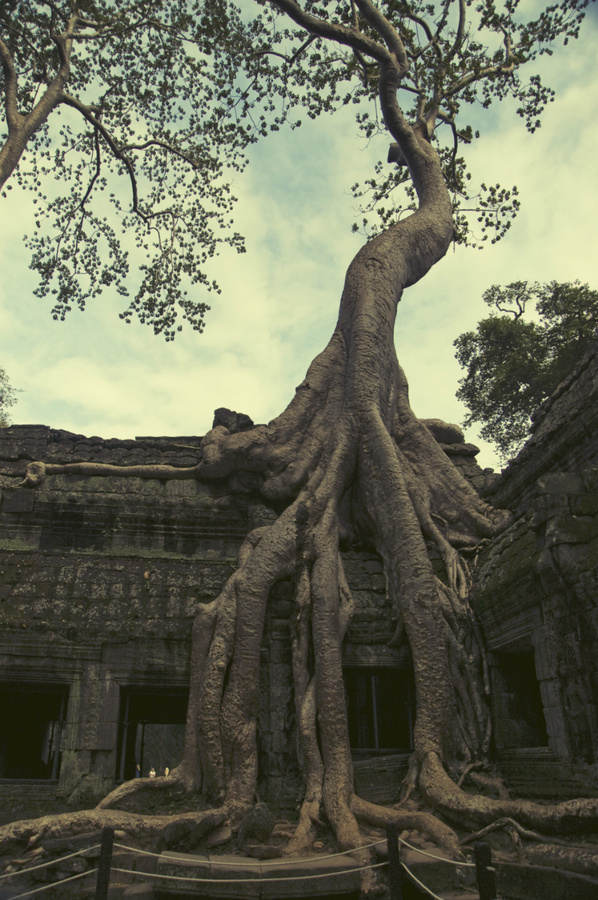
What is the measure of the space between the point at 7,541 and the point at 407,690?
4.11m

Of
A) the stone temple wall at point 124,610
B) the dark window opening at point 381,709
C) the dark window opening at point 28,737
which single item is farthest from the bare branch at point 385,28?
the dark window opening at point 28,737

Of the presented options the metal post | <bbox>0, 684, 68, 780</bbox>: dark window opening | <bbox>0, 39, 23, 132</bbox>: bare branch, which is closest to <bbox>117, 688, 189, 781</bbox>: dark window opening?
<bbox>0, 684, 68, 780</bbox>: dark window opening

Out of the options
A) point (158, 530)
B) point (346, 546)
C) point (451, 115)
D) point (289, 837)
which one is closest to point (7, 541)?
point (158, 530)

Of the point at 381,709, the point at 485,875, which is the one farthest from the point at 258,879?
the point at 381,709

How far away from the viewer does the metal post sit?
2602mm

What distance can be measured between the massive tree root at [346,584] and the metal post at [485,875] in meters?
1.47

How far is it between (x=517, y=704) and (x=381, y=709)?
1.74 meters

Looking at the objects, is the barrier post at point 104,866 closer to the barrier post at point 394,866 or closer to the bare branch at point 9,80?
the barrier post at point 394,866

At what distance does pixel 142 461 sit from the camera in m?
7.73

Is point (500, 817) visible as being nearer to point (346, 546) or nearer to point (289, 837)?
point (289, 837)

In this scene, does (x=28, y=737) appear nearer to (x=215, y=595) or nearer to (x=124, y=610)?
(x=124, y=610)

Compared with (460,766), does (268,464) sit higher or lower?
higher

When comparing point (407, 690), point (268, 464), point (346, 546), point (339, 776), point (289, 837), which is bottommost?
point (289, 837)

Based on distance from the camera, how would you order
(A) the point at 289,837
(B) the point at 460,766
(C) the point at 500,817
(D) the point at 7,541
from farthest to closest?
(D) the point at 7,541
(B) the point at 460,766
(A) the point at 289,837
(C) the point at 500,817
